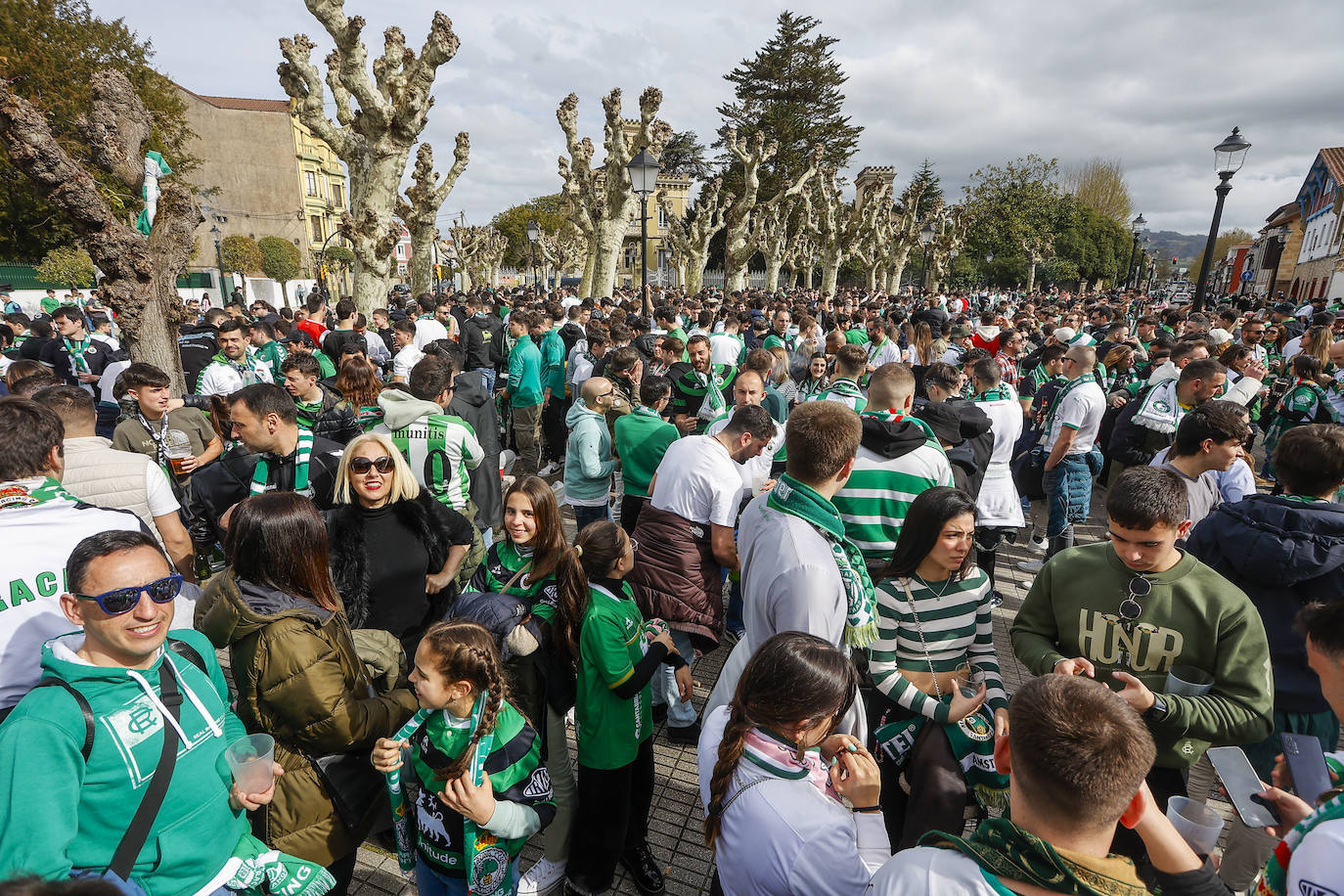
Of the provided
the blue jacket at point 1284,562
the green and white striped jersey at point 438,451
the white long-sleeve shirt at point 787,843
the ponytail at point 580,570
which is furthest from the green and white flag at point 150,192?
the blue jacket at point 1284,562

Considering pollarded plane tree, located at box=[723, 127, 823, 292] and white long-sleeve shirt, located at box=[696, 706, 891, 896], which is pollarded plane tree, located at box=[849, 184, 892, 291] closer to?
pollarded plane tree, located at box=[723, 127, 823, 292]

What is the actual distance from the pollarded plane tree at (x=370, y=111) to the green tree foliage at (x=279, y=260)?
29.7 metres

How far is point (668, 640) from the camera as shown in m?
2.78

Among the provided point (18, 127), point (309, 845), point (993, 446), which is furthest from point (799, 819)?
point (18, 127)

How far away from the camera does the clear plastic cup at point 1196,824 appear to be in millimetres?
1705

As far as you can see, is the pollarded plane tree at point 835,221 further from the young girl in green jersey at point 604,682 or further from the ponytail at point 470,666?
the ponytail at point 470,666

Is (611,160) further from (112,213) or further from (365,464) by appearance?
(365,464)

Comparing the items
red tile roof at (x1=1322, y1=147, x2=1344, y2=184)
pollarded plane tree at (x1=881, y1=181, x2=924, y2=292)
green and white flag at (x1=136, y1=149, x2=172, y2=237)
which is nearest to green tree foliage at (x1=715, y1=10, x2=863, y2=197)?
pollarded plane tree at (x1=881, y1=181, x2=924, y2=292)

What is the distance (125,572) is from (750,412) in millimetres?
2701

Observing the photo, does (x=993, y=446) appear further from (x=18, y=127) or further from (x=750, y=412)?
(x=18, y=127)

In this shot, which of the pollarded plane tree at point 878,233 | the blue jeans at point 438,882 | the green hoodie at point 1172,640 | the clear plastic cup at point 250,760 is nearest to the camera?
the clear plastic cup at point 250,760

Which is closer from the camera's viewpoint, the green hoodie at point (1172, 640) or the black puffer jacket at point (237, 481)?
the green hoodie at point (1172, 640)

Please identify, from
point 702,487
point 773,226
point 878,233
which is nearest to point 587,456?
point 702,487

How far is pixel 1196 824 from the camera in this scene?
5.77 feet
